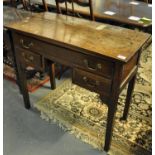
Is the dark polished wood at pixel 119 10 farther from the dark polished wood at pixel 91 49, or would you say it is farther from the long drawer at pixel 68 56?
the long drawer at pixel 68 56

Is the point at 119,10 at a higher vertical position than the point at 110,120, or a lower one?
higher

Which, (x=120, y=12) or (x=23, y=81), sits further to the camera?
(x=120, y=12)

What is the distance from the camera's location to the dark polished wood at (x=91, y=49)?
1180 millimetres

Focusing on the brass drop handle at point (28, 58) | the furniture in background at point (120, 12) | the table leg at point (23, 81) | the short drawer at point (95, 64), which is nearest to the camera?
the short drawer at point (95, 64)

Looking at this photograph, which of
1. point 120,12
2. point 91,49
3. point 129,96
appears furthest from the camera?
point 120,12

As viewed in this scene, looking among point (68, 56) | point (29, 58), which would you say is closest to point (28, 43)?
point (29, 58)

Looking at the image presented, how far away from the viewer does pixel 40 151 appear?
1552 millimetres

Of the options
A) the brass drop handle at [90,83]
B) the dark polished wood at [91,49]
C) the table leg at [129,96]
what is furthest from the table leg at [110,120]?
the table leg at [129,96]

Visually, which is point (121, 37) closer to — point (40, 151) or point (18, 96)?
point (40, 151)

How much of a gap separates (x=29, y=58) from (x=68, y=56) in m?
0.39

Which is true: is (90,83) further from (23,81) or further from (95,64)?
(23,81)

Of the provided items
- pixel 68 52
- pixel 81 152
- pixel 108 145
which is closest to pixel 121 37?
pixel 68 52

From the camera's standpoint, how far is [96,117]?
1.82 meters

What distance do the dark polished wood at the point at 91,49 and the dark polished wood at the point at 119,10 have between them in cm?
66
